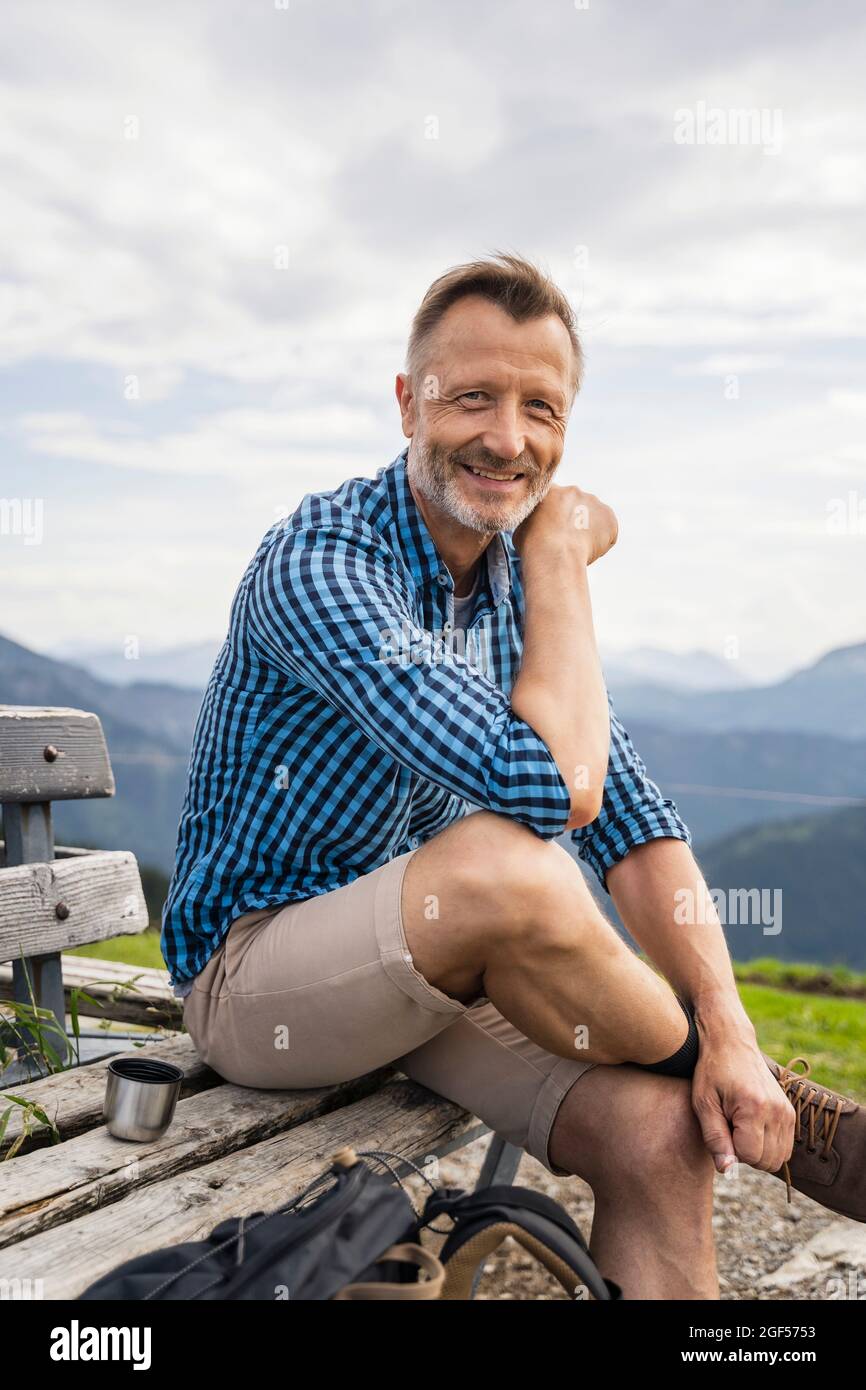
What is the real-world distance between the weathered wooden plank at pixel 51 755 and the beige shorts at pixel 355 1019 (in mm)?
635

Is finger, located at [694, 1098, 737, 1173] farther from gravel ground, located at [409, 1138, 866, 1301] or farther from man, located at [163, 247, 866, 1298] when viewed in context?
gravel ground, located at [409, 1138, 866, 1301]

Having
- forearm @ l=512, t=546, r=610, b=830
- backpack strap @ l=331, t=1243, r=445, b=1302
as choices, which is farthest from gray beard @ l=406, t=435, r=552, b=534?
backpack strap @ l=331, t=1243, r=445, b=1302

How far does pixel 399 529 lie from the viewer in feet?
8.04

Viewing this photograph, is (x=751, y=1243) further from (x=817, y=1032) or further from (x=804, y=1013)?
(x=804, y=1013)

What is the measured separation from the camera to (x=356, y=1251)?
4.79ft

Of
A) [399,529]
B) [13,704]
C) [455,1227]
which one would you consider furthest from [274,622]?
[455,1227]

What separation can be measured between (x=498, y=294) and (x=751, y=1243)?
2.67m

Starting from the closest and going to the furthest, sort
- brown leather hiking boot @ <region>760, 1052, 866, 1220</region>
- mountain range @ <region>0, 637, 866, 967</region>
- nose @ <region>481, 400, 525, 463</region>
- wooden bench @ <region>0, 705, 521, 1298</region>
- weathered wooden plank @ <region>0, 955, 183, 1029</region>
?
1. wooden bench @ <region>0, 705, 521, 1298</region>
2. brown leather hiking boot @ <region>760, 1052, 866, 1220</region>
3. nose @ <region>481, 400, 525, 463</region>
4. weathered wooden plank @ <region>0, 955, 183, 1029</region>
5. mountain range @ <region>0, 637, 866, 967</region>

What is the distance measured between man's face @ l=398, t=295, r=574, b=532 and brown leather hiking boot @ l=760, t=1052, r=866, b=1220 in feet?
4.19

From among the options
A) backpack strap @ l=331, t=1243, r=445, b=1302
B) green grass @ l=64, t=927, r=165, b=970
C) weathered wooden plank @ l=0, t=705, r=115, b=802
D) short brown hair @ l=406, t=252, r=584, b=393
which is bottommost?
green grass @ l=64, t=927, r=165, b=970

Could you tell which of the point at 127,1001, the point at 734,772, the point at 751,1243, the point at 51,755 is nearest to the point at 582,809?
the point at 51,755

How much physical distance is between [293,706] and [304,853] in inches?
11.3

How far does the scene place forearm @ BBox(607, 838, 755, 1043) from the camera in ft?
7.54
